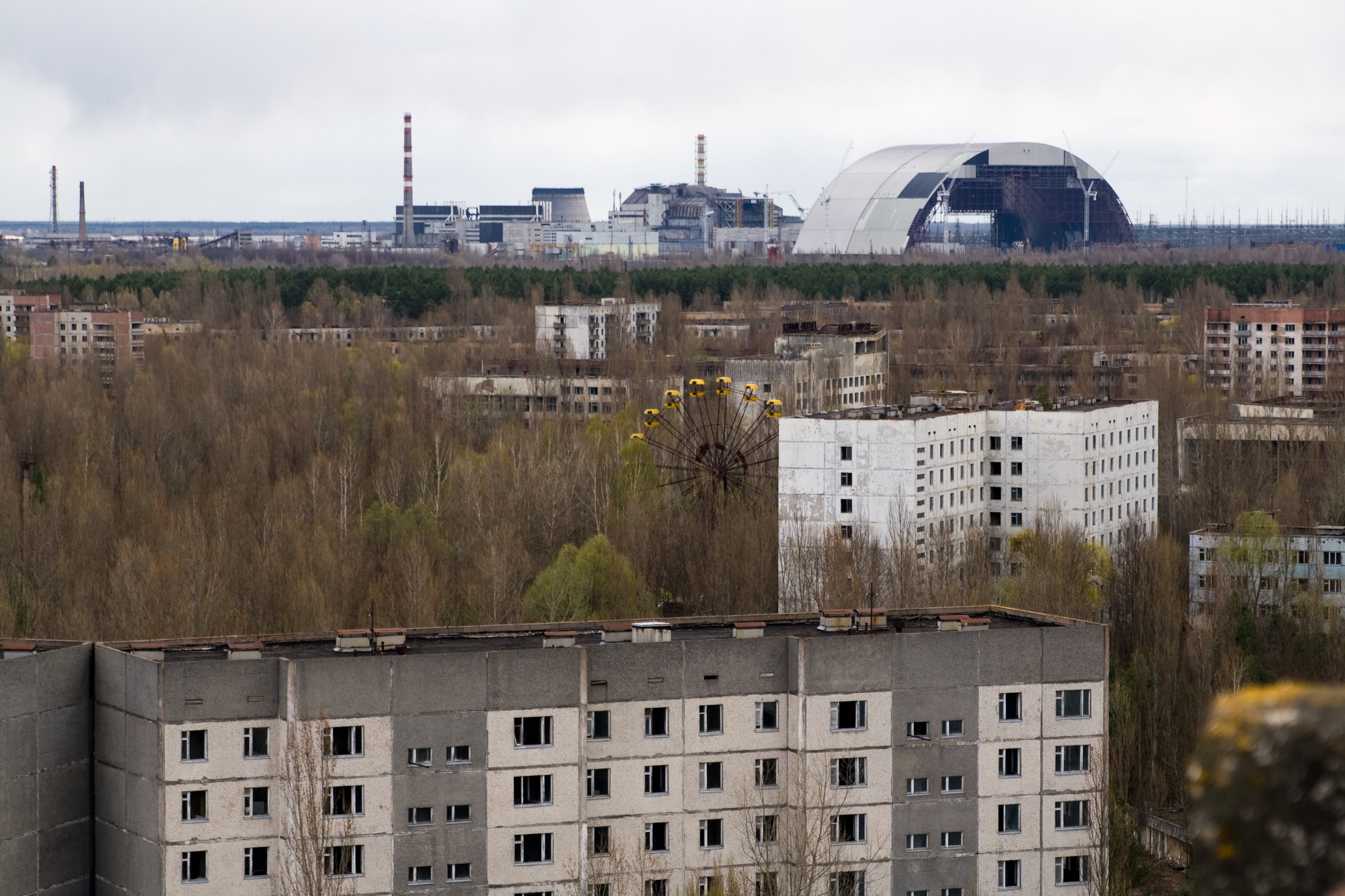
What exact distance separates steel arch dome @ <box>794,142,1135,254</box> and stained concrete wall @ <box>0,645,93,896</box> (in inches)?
3257

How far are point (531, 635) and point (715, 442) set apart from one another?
16.4 metres

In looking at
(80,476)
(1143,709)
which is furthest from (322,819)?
(80,476)

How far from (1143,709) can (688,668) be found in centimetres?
689

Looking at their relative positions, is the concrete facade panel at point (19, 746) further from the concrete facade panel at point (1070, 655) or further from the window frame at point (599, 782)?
the concrete facade panel at point (1070, 655)

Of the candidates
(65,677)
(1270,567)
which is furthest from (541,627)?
(1270,567)

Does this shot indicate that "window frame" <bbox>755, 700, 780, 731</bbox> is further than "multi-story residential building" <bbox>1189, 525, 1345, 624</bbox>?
No

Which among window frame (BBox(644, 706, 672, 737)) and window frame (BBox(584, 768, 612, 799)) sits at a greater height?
window frame (BBox(644, 706, 672, 737))

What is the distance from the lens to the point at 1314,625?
1955 centimetres

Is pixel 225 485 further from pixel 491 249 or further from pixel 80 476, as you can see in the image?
pixel 491 249

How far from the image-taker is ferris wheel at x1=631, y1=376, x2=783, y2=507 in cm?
2520

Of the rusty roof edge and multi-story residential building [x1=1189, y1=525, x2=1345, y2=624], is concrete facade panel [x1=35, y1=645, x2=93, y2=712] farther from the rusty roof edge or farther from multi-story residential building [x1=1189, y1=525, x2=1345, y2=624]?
multi-story residential building [x1=1189, y1=525, x2=1345, y2=624]

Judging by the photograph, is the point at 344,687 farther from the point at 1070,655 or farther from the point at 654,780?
the point at 1070,655

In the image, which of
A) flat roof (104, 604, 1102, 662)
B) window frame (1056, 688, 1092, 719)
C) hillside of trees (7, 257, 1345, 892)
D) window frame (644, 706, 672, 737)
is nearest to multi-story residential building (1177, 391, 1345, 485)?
hillside of trees (7, 257, 1345, 892)

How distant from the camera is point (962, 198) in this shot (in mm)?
94625
